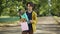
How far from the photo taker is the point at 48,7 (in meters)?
37.6

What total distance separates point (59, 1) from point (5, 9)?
483 inches

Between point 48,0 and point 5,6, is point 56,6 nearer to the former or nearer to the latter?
point 48,0

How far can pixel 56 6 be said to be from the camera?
33.8 meters

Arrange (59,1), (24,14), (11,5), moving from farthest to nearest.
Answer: (59,1)
(11,5)
(24,14)

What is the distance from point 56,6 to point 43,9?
174 inches

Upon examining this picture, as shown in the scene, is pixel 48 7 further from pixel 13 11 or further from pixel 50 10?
pixel 13 11

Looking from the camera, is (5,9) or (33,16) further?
(5,9)

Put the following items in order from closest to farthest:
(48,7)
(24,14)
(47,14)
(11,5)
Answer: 1. (24,14)
2. (11,5)
3. (48,7)
4. (47,14)

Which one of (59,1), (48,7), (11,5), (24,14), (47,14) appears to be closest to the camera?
(24,14)

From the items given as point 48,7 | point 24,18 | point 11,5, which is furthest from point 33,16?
point 48,7

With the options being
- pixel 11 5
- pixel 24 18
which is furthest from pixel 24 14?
pixel 11 5

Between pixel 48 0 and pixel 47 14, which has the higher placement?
pixel 48 0

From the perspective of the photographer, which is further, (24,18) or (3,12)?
(3,12)

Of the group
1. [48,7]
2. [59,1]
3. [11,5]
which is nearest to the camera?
[11,5]
